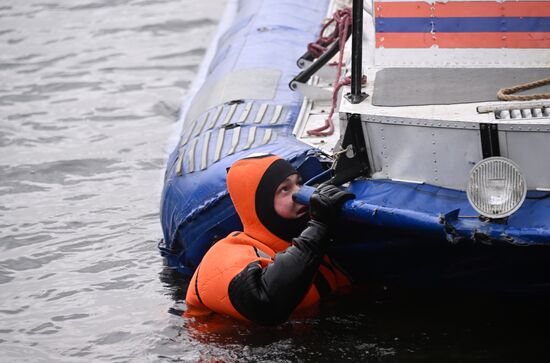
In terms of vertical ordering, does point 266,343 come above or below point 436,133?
below

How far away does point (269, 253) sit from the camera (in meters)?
5.15

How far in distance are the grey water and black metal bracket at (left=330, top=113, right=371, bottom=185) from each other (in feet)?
2.60

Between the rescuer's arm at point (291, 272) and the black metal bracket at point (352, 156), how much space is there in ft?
0.64

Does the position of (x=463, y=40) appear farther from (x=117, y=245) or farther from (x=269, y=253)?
(x=117, y=245)

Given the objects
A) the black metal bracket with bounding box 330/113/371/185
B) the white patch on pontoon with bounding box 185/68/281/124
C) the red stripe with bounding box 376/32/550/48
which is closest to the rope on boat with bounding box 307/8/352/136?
the red stripe with bounding box 376/32/550/48

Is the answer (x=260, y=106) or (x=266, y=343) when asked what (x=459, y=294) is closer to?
(x=266, y=343)

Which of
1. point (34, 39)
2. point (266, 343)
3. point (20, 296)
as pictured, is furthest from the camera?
point (34, 39)

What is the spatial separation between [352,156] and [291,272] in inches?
25.8

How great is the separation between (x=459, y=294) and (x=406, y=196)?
845 mm

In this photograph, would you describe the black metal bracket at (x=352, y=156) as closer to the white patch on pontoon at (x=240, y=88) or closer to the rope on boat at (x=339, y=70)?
the rope on boat at (x=339, y=70)

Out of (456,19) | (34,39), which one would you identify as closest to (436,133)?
(456,19)

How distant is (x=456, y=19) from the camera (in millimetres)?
5516

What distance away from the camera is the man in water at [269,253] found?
4.80m

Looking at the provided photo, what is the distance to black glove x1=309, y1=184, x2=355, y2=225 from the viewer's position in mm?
4805
